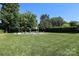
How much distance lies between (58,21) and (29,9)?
692mm

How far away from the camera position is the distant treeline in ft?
14.3

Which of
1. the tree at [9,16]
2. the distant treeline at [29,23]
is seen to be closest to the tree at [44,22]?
the distant treeline at [29,23]

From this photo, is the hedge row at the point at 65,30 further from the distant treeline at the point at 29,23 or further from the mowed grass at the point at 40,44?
the mowed grass at the point at 40,44

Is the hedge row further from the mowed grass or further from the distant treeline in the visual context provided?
the mowed grass

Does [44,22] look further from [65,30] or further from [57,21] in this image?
[65,30]

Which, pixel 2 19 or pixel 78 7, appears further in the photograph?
pixel 2 19

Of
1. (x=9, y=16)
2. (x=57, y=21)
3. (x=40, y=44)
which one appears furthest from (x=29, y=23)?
(x=57, y=21)

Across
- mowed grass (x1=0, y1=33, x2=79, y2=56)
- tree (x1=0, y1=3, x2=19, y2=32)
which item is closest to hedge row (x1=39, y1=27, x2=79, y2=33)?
mowed grass (x1=0, y1=33, x2=79, y2=56)

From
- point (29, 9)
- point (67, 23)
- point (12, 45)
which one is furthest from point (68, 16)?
point (12, 45)

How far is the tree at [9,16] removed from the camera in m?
4.44

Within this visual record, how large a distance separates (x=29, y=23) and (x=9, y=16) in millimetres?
495

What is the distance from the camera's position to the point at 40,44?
4.35 metres

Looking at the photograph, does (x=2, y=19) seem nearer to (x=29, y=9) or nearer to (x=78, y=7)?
(x=29, y=9)

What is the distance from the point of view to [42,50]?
13.3 ft
